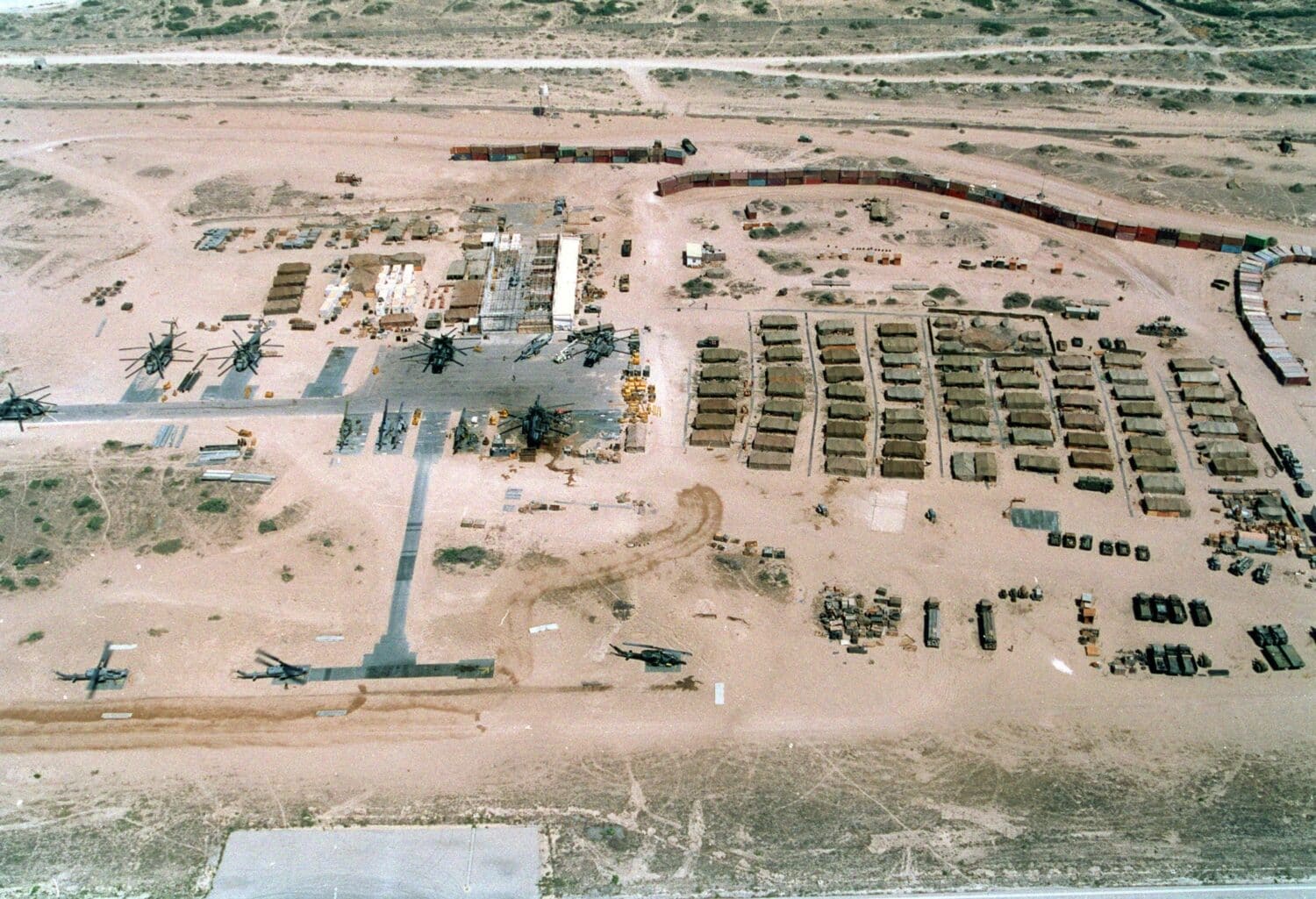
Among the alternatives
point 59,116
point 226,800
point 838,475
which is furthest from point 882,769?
point 59,116

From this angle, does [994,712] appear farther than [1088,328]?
No

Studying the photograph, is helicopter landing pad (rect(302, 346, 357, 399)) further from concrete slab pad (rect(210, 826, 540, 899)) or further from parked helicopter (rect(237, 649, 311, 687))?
concrete slab pad (rect(210, 826, 540, 899))

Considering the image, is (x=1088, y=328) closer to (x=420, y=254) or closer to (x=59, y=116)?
(x=420, y=254)

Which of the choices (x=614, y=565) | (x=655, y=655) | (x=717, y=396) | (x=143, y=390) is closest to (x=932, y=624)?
(x=655, y=655)

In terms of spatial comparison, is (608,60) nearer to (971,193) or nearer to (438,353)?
(971,193)

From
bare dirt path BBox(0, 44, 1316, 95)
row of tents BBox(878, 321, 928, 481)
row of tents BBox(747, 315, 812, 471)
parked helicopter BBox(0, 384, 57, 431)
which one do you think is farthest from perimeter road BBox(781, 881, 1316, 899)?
bare dirt path BBox(0, 44, 1316, 95)

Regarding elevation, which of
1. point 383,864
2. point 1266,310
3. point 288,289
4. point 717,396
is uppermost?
point 288,289

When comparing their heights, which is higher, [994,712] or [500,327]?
[500,327]
